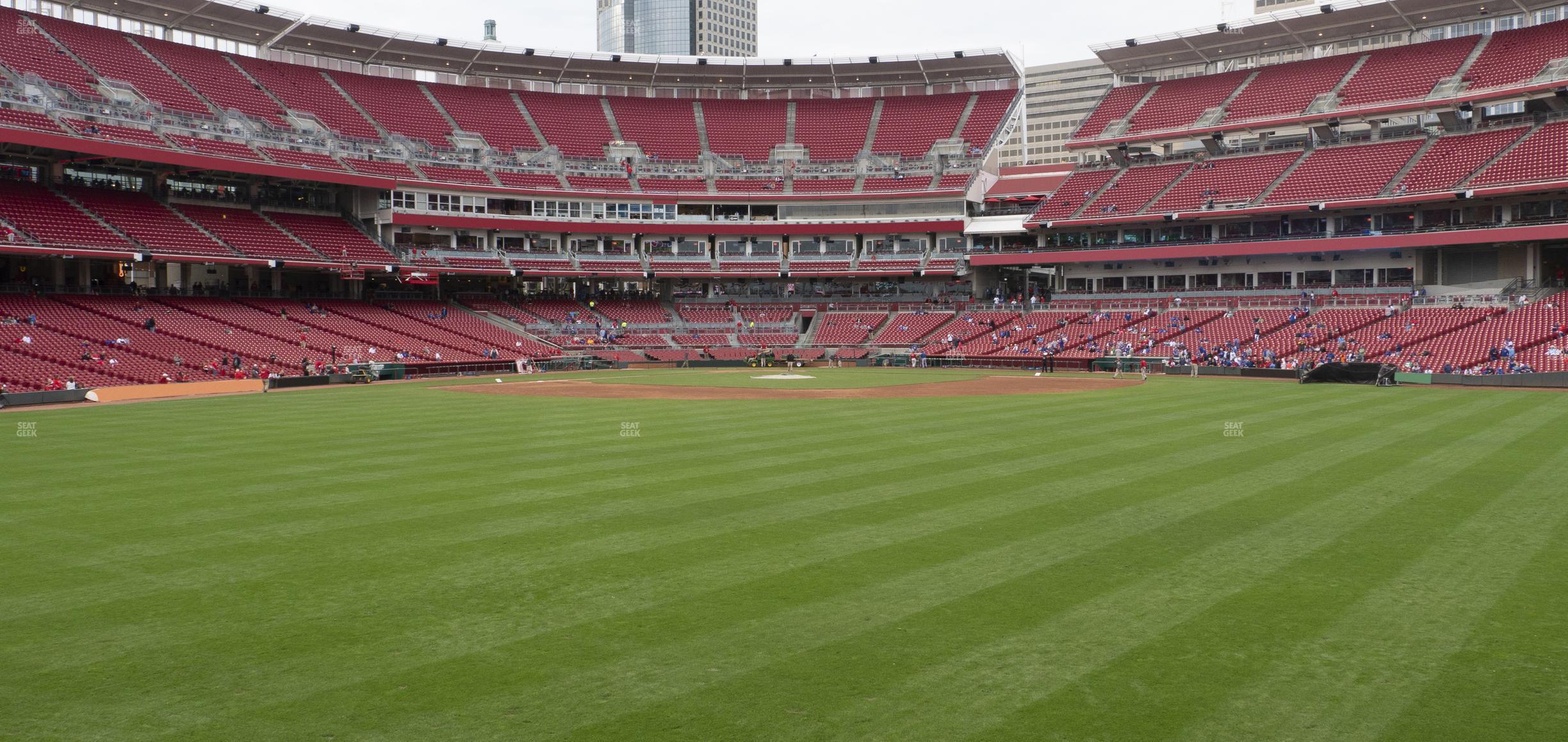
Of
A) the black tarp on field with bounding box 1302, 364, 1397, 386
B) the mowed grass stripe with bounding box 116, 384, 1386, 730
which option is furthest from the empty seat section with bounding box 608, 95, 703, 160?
the mowed grass stripe with bounding box 116, 384, 1386, 730

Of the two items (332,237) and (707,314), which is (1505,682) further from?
(707,314)

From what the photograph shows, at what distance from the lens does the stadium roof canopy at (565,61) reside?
72250 mm

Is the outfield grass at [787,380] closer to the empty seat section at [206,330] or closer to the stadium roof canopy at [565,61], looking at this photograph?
the empty seat section at [206,330]

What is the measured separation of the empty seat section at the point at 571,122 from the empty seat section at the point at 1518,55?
215 feet

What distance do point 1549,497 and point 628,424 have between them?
20054 millimetres

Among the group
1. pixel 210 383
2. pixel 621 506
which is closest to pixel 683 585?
pixel 621 506

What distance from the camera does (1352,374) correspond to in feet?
150

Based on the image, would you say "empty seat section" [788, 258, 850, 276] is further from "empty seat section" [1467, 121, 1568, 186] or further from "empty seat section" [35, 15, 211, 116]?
"empty seat section" [35, 15, 211, 116]

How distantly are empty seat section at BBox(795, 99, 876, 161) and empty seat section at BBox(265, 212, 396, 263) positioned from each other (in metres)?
38.5

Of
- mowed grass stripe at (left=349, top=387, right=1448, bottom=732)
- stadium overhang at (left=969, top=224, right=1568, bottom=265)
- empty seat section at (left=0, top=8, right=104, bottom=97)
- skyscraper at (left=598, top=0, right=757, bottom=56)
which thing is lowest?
mowed grass stripe at (left=349, top=387, right=1448, bottom=732)

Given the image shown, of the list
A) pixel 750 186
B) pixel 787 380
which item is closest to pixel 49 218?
pixel 787 380

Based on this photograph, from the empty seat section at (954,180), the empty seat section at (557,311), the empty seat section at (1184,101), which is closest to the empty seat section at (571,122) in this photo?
the empty seat section at (557,311)

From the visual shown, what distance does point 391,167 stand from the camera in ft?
240

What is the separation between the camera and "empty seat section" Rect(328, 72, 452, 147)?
78.4 m
